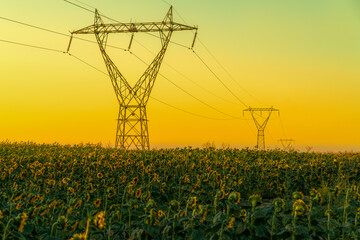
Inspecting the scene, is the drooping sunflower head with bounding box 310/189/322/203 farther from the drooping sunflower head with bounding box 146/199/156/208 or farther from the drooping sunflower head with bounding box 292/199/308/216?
the drooping sunflower head with bounding box 146/199/156/208

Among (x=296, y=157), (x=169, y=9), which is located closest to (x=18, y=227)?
(x=296, y=157)

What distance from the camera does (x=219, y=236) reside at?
5875 millimetres

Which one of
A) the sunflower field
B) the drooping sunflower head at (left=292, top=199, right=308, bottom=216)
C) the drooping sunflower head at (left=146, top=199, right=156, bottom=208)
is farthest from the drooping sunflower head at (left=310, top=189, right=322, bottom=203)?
the drooping sunflower head at (left=146, top=199, right=156, bottom=208)

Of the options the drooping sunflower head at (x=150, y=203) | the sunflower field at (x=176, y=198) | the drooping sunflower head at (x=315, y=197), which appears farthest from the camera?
the drooping sunflower head at (x=315, y=197)

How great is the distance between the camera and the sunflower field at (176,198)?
602 centimetres

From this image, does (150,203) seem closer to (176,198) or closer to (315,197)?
(315,197)

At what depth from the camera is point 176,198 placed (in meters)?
11.9

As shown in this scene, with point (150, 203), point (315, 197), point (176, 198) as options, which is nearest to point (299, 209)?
point (315, 197)

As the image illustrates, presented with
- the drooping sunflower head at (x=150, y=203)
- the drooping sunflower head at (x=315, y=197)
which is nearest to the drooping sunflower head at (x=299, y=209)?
the drooping sunflower head at (x=315, y=197)

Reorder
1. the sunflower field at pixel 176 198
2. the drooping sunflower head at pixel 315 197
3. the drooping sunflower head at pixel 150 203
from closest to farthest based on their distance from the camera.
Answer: the sunflower field at pixel 176 198, the drooping sunflower head at pixel 150 203, the drooping sunflower head at pixel 315 197

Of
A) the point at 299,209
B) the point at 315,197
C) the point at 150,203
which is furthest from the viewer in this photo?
the point at 315,197

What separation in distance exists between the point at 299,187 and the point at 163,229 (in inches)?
410

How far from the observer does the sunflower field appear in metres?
6.02

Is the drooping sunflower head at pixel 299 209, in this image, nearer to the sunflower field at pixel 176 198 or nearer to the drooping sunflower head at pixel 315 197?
the sunflower field at pixel 176 198
